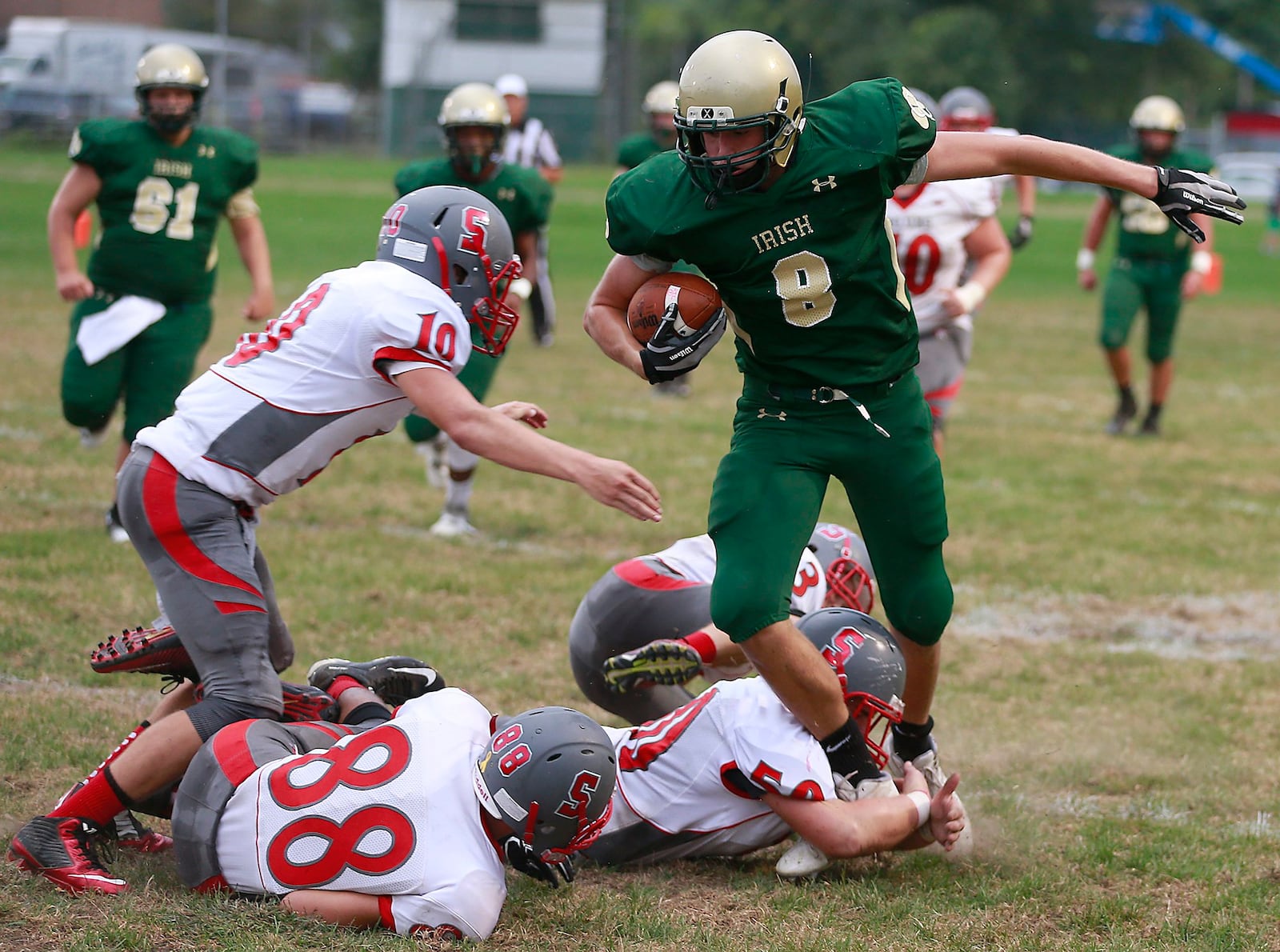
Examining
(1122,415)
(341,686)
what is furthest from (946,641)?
(1122,415)

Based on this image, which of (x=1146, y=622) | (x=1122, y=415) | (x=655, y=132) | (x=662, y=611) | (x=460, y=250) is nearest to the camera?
(x=460, y=250)

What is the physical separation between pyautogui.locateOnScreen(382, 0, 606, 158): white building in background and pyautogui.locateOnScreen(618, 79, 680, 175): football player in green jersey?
57.6 feet

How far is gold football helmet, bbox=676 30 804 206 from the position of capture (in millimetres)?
3281

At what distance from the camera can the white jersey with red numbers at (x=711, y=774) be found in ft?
11.1

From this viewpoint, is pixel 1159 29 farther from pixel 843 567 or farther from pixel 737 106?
pixel 737 106

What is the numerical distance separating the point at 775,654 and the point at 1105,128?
1895 inches

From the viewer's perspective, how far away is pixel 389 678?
375 cm

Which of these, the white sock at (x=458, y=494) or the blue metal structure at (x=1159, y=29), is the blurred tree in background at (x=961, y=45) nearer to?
the blue metal structure at (x=1159, y=29)

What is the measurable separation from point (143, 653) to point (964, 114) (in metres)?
6.23

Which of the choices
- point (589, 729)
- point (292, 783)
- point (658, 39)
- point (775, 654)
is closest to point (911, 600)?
point (775, 654)

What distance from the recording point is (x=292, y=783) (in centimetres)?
309

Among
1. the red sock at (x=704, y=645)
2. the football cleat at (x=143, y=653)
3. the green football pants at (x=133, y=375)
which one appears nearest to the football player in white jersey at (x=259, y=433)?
the football cleat at (x=143, y=653)

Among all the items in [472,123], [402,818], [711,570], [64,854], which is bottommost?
[64,854]

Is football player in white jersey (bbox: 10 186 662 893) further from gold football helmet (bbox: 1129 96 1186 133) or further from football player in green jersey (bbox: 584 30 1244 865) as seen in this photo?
gold football helmet (bbox: 1129 96 1186 133)
